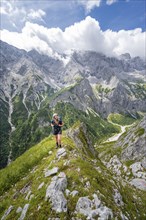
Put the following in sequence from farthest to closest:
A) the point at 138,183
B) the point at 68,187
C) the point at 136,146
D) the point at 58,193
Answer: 1. the point at 136,146
2. the point at 138,183
3. the point at 68,187
4. the point at 58,193

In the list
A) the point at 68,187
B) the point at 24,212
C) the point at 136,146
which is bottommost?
the point at 136,146

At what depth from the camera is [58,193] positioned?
24.6 meters

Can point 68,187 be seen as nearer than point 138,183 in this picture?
Yes

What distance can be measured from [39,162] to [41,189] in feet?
40.0

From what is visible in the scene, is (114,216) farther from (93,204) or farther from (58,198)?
(58,198)

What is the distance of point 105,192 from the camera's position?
1038 inches

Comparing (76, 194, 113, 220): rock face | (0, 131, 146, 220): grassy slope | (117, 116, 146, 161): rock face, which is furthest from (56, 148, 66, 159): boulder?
(117, 116, 146, 161): rock face

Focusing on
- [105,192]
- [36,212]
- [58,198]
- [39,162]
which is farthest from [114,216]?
[39,162]

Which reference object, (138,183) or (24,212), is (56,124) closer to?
(24,212)

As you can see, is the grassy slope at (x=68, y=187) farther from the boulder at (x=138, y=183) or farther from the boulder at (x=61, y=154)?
the boulder at (x=138, y=183)

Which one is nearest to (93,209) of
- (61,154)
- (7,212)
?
(7,212)

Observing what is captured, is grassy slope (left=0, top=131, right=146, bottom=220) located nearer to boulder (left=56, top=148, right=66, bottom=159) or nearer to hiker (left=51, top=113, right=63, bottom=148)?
boulder (left=56, top=148, right=66, bottom=159)

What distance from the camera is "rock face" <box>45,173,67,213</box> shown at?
2282 centimetres

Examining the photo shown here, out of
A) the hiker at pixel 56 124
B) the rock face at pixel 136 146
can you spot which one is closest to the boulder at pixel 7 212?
the hiker at pixel 56 124
